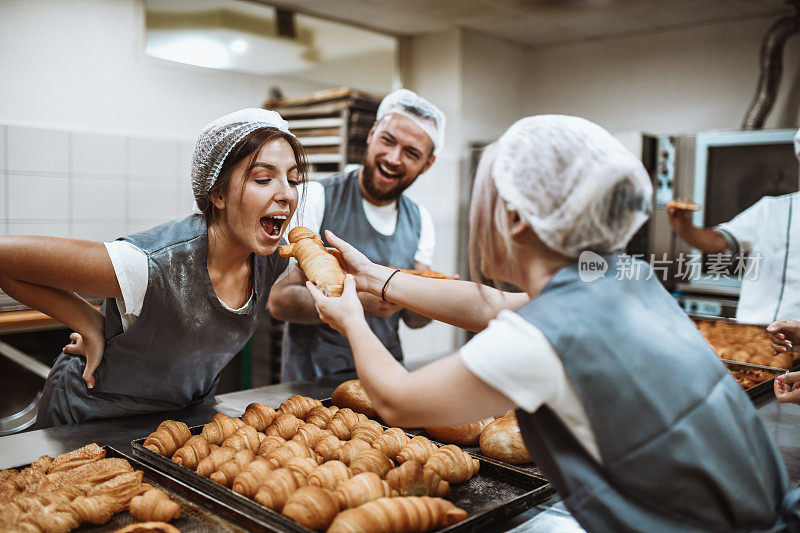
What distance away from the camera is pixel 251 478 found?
50.4 inches

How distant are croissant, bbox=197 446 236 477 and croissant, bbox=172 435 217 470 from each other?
0.03 metres

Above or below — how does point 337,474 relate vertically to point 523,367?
below

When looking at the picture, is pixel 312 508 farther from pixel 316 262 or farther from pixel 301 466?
pixel 316 262

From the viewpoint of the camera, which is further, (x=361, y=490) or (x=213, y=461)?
(x=213, y=461)

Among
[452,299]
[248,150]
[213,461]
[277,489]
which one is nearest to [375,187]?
[248,150]

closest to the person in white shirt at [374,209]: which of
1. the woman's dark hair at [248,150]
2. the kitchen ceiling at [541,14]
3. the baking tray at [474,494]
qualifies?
the woman's dark hair at [248,150]

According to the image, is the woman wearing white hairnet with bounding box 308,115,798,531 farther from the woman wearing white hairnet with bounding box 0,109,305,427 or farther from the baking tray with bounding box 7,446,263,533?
the woman wearing white hairnet with bounding box 0,109,305,427

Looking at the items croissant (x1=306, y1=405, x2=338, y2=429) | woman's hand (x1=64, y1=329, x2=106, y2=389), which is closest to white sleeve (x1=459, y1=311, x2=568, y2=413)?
croissant (x1=306, y1=405, x2=338, y2=429)

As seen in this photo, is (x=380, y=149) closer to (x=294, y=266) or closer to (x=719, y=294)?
(x=294, y=266)

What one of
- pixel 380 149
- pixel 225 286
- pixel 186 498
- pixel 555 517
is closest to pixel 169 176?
pixel 380 149

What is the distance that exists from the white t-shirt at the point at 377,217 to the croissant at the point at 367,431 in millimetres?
1123

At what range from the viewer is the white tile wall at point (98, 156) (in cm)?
381

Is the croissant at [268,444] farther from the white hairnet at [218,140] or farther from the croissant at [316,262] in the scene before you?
the white hairnet at [218,140]

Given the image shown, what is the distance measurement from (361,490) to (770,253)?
9.59 feet
